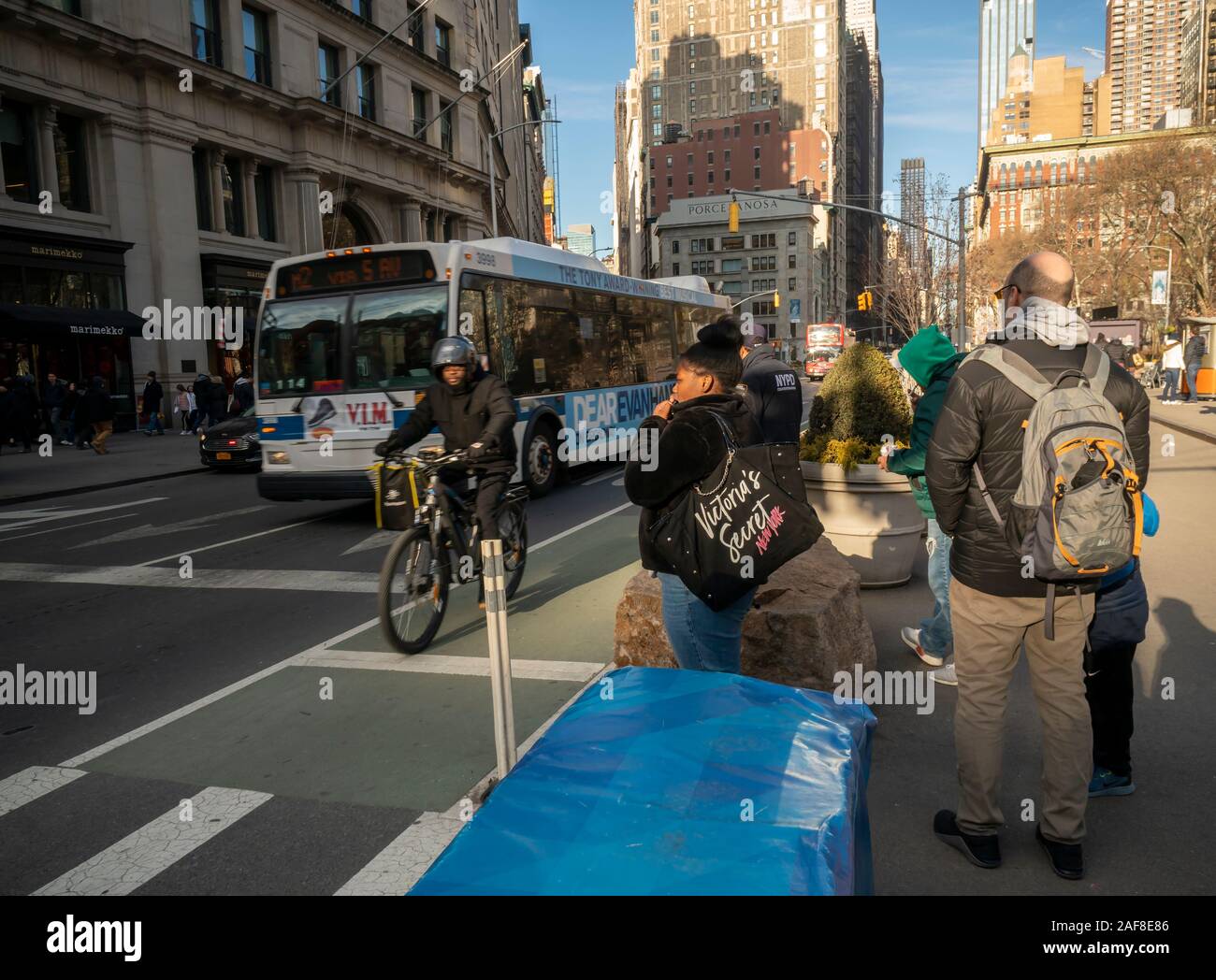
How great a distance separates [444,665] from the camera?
5812mm

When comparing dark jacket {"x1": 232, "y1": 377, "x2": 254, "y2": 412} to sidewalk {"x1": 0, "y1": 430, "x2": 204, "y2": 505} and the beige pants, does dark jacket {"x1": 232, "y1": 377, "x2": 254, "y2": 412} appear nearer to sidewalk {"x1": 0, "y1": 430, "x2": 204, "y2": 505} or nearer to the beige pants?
sidewalk {"x1": 0, "y1": 430, "x2": 204, "y2": 505}

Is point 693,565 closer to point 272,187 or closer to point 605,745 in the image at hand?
point 605,745

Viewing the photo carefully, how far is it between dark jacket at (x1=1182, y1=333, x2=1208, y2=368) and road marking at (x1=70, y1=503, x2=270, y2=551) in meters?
25.6

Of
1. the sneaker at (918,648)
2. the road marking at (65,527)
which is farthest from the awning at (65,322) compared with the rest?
the sneaker at (918,648)

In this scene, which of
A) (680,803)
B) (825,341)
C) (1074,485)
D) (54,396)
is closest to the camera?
(680,803)

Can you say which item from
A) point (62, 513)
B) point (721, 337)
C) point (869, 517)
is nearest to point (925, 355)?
point (721, 337)

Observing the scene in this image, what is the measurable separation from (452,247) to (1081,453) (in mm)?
8975

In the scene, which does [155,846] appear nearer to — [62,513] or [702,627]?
[702,627]

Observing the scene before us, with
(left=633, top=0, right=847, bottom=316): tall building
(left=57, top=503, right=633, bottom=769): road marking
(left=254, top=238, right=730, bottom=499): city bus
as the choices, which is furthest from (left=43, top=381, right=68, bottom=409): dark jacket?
(left=633, top=0, right=847, bottom=316): tall building

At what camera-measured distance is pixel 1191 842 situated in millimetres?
3428

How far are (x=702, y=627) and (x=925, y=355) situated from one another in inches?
77.9

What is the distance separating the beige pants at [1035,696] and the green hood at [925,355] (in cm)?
146

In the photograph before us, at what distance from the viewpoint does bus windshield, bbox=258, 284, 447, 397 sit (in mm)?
10672
